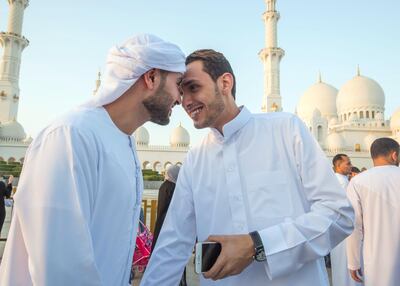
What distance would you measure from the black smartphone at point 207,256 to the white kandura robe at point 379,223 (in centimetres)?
254

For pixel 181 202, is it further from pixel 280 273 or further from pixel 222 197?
pixel 280 273

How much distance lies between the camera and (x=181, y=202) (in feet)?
5.70

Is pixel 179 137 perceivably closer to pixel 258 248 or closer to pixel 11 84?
pixel 11 84

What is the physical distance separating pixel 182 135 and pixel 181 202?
108 feet

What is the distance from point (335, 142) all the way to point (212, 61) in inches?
1279

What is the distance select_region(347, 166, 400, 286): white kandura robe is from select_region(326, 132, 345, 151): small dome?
30.0 meters

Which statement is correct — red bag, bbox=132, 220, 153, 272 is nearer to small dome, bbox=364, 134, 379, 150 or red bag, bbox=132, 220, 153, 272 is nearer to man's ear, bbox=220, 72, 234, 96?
man's ear, bbox=220, 72, 234, 96

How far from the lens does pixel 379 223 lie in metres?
3.16

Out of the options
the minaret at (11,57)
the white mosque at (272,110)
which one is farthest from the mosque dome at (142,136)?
the minaret at (11,57)

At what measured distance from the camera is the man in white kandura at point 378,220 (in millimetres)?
3053

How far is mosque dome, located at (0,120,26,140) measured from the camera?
98.4ft

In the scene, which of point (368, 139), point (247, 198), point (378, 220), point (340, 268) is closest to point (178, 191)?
point (247, 198)

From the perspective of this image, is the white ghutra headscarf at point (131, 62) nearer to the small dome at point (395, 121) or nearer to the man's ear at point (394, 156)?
the man's ear at point (394, 156)

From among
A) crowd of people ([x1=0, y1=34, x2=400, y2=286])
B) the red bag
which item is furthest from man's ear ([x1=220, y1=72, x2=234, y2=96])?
the red bag
